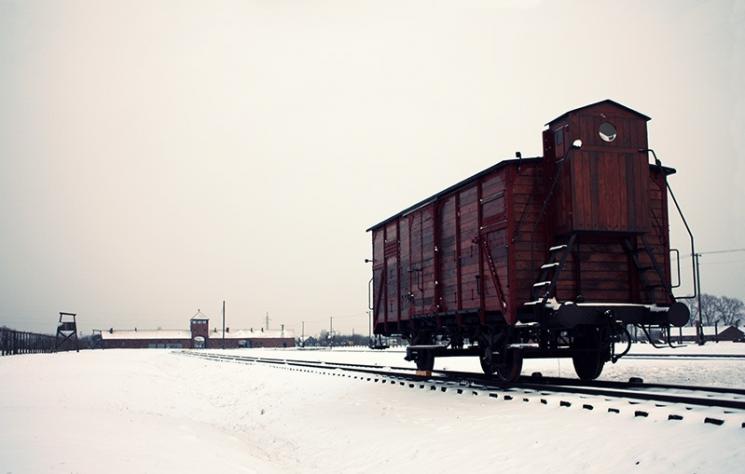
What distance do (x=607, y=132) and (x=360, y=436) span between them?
26.9 feet

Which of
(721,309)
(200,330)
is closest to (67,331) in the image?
(200,330)

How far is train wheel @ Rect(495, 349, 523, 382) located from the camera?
14125 millimetres

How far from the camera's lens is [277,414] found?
16062mm

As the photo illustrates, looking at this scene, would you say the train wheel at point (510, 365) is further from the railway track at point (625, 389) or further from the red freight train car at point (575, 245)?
the railway track at point (625, 389)

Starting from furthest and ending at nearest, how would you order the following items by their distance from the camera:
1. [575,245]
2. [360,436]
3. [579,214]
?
1. [575,245]
2. [579,214]
3. [360,436]

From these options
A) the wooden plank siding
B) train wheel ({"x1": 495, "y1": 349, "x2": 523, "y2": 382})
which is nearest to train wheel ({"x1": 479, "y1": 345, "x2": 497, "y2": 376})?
train wheel ({"x1": 495, "y1": 349, "x2": 523, "y2": 382})

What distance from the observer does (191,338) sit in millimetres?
134125

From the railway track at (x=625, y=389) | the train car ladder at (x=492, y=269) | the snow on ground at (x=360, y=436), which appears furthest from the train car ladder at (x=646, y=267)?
the snow on ground at (x=360, y=436)

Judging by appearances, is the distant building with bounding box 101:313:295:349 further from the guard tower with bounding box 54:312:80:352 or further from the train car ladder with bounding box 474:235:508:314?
the train car ladder with bounding box 474:235:508:314

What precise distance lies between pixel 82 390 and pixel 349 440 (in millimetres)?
10414

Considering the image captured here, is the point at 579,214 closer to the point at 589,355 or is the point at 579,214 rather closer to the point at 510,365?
the point at 510,365

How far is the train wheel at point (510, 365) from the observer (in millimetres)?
14125

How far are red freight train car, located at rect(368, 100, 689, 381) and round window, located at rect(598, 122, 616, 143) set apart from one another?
2 centimetres

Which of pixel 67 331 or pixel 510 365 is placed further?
pixel 67 331
